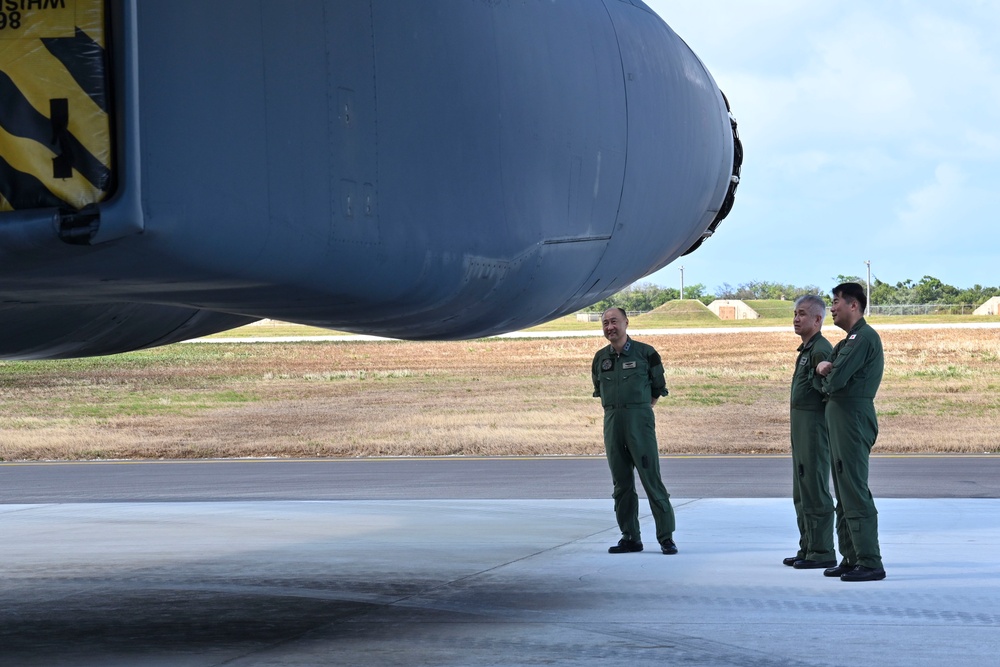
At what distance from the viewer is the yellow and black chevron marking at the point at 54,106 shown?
306cm

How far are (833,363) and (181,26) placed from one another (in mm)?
4368

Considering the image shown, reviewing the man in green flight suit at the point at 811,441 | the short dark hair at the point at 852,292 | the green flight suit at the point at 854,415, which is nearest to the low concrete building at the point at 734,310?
the man in green flight suit at the point at 811,441

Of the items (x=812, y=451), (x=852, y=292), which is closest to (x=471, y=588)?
(x=812, y=451)

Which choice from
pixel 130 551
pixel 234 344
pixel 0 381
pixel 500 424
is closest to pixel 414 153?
pixel 130 551

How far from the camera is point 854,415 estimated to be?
21.5ft

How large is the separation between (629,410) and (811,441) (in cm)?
120

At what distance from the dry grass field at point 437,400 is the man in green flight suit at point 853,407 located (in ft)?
40.0

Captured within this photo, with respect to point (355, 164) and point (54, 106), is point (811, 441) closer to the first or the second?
point (355, 164)

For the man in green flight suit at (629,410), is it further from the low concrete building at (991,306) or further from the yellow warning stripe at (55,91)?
the low concrete building at (991,306)

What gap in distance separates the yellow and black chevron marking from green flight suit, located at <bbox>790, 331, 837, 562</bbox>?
15.4ft

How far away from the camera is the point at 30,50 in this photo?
3123mm

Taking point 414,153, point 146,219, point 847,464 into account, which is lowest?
point 847,464

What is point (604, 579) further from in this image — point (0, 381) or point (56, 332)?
point (0, 381)

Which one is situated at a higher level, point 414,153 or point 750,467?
point 414,153
